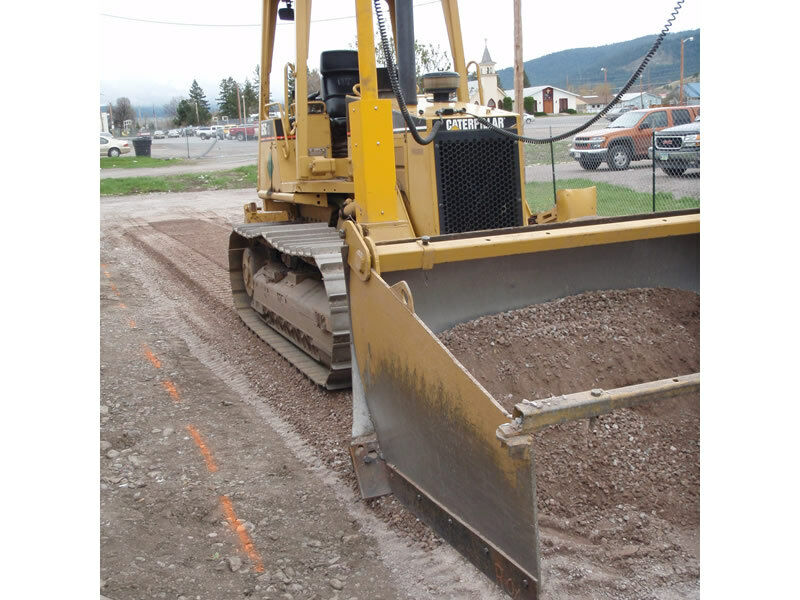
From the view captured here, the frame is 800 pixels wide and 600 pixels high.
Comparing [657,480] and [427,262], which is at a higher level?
[427,262]

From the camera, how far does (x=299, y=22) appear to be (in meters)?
6.18

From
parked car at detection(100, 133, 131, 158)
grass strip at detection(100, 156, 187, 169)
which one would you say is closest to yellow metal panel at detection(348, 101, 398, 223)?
grass strip at detection(100, 156, 187, 169)

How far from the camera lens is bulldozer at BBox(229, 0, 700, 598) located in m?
2.98

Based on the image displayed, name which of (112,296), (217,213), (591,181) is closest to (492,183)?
(112,296)

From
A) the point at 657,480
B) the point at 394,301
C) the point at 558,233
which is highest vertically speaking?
the point at 558,233

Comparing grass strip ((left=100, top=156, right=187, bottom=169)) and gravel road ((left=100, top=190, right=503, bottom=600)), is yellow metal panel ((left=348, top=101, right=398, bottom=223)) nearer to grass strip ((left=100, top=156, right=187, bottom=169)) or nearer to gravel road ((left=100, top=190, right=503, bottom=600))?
gravel road ((left=100, top=190, right=503, bottom=600))

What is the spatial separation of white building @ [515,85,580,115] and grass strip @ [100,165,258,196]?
191 ft

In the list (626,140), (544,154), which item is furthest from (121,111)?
(626,140)

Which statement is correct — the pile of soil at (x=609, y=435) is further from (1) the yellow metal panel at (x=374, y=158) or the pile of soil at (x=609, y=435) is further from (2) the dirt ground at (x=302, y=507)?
(1) the yellow metal panel at (x=374, y=158)

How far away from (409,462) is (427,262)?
0.97 metres

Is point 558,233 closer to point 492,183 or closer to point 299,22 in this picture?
point 492,183

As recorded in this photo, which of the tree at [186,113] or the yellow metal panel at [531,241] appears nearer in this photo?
the yellow metal panel at [531,241]

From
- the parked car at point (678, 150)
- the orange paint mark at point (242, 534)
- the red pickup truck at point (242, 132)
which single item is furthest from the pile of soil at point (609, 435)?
the red pickup truck at point (242, 132)

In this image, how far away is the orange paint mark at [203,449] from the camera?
4.60m
